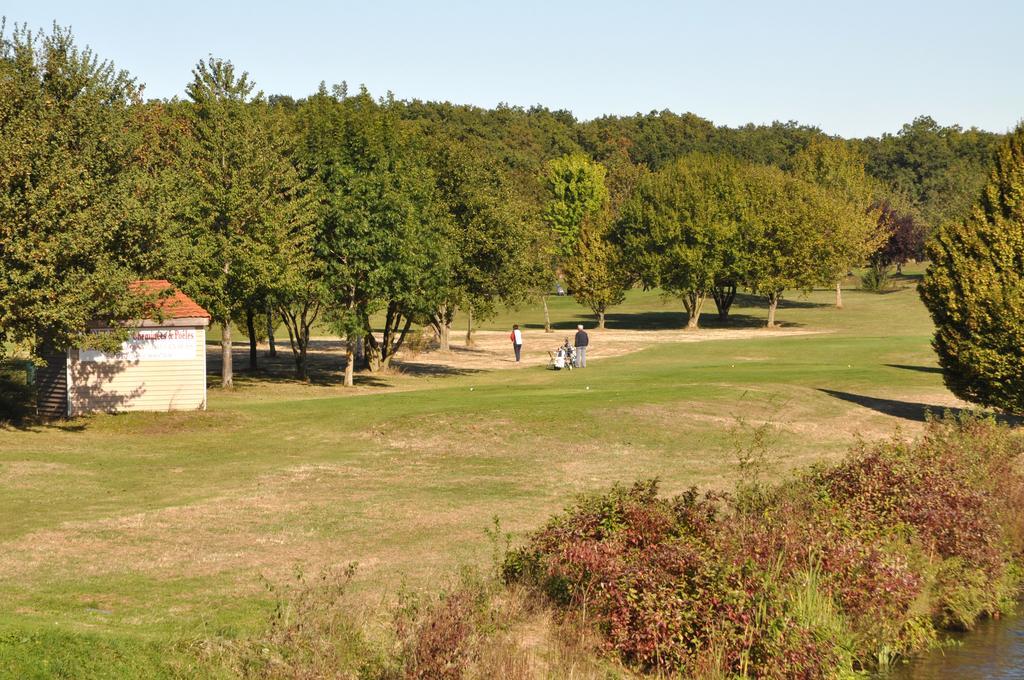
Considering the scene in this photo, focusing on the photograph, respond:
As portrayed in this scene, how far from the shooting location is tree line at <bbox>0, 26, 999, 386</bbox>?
29.4m

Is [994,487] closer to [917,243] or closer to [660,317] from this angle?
[660,317]

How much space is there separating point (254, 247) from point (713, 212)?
5293cm

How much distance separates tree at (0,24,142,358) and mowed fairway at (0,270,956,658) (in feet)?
10.8

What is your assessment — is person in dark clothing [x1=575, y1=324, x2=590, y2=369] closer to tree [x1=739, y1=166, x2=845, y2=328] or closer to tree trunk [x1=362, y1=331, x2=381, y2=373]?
tree trunk [x1=362, y1=331, x2=381, y2=373]

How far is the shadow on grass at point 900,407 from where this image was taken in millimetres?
37469

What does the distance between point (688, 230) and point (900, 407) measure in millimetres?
49788

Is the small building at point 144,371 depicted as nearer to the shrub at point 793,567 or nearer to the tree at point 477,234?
the shrub at point 793,567

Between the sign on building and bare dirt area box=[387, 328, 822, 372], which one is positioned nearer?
the sign on building

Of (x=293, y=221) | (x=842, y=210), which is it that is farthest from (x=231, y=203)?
(x=842, y=210)

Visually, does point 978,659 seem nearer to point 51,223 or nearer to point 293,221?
point 51,223

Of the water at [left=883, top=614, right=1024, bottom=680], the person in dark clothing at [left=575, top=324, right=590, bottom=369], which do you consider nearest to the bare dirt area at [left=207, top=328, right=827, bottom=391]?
the person in dark clothing at [left=575, top=324, right=590, bottom=369]

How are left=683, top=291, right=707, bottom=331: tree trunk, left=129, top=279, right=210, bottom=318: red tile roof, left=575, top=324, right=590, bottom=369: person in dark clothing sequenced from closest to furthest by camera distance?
left=129, top=279, right=210, bottom=318: red tile roof, left=575, top=324, right=590, bottom=369: person in dark clothing, left=683, top=291, right=707, bottom=331: tree trunk

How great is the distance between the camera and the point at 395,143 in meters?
48.6

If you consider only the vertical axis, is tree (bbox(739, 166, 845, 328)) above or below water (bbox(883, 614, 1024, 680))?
above
